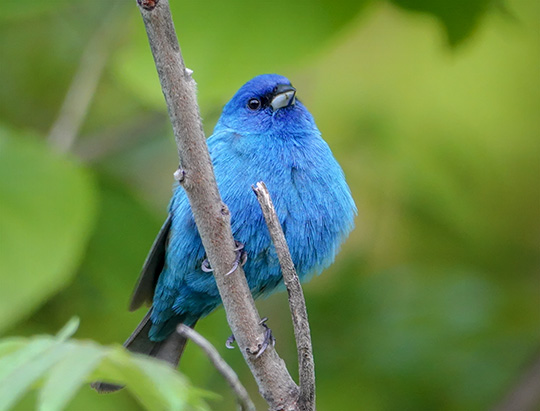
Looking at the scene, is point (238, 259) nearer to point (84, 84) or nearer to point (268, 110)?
point (268, 110)

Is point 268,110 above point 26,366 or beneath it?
above

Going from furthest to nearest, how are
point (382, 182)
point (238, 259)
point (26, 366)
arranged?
point (382, 182) → point (238, 259) → point (26, 366)

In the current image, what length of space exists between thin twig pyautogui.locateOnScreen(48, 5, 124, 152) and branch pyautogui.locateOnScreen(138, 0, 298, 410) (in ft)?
6.15

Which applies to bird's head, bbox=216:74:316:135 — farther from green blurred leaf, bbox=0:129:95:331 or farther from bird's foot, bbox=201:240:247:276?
green blurred leaf, bbox=0:129:95:331

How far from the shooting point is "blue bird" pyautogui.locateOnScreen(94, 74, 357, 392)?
10.9 ft

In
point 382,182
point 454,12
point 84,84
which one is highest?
point 84,84

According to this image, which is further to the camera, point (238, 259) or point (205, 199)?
point (238, 259)

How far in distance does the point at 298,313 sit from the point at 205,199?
42cm

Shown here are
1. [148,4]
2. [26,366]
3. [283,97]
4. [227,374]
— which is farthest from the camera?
[283,97]

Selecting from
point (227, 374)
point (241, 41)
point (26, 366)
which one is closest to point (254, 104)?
point (241, 41)

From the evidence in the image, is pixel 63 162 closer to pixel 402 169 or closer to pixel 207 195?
pixel 207 195

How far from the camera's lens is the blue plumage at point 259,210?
10.9ft

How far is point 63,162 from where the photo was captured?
11.5 feet

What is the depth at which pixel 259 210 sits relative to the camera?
10.8 feet
